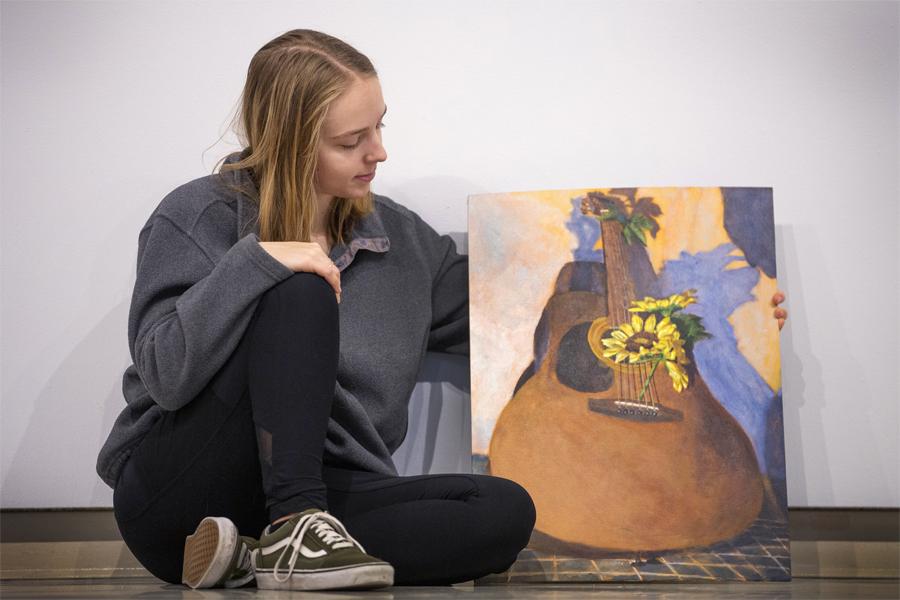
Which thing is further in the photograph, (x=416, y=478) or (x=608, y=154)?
(x=608, y=154)

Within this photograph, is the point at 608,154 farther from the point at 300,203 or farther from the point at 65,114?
the point at 65,114

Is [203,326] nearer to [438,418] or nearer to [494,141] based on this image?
[438,418]

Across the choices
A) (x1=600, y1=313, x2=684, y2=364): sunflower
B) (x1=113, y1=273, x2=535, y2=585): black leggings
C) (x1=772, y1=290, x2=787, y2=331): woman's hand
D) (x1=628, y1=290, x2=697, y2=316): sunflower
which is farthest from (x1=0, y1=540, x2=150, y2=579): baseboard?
(x1=772, y1=290, x2=787, y2=331): woman's hand

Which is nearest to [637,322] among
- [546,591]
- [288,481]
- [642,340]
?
[642,340]

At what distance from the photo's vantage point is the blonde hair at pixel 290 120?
1.62 meters

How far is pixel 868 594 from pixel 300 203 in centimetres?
111

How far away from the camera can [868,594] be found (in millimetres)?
1607

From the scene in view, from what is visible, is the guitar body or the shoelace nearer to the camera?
the shoelace

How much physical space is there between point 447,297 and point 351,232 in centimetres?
25

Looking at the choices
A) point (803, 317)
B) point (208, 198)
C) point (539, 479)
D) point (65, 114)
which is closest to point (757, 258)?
point (803, 317)

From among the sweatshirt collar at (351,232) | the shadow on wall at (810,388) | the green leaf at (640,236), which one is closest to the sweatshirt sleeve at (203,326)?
the sweatshirt collar at (351,232)

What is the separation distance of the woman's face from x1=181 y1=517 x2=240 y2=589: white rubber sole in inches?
23.4

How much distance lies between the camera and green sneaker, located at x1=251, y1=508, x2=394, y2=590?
1246 millimetres

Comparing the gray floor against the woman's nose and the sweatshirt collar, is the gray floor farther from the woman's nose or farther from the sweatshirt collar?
the woman's nose
